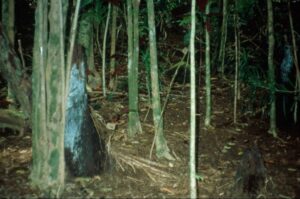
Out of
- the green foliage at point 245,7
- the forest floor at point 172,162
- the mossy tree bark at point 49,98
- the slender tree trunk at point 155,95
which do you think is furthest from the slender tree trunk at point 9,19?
the green foliage at point 245,7

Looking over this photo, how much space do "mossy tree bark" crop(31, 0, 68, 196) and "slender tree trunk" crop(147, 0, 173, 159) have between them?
1.24 m

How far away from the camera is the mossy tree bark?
4.68 metres

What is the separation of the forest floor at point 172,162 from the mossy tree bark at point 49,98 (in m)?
0.24

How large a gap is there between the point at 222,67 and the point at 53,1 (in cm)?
601

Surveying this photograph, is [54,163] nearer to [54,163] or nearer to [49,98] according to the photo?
[54,163]

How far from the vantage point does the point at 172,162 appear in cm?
587

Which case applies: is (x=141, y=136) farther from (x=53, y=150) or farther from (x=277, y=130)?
(x=277, y=130)

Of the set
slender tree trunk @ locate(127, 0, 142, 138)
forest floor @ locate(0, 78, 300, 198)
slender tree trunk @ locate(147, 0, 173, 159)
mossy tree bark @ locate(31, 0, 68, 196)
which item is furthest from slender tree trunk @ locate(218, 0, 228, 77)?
mossy tree bark @ locate(31, 0, 68, 196)

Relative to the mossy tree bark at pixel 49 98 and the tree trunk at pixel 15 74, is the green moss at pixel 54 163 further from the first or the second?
the tree trunk at pixel 15 74

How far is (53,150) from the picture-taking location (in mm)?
4844

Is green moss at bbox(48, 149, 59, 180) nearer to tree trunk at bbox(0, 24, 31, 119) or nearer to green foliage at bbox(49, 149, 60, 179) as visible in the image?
green foliage at bbox(49, 149, 60, 179)

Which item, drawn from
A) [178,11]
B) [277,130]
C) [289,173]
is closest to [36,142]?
[289,173]

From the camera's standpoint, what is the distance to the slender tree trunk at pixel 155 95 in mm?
5648

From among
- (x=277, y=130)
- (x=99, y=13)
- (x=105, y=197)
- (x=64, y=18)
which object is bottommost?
(x=105, y=197)
